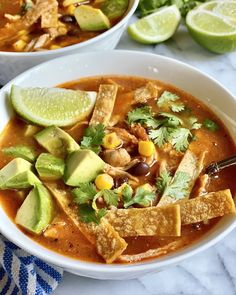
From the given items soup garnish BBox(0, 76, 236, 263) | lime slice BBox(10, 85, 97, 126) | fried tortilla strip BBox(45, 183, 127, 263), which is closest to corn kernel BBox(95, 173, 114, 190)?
soup garnish BBox(0, 76, 236, 263)

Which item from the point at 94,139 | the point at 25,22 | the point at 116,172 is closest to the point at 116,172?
the point at 116,172

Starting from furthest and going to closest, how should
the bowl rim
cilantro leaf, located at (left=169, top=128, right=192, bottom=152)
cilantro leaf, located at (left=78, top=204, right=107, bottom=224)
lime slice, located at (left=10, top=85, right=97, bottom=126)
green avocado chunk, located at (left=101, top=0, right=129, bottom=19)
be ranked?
green avocado chunk, located at (left=101, top=0, right=129, bottom=19) < the bowl rim < lime slice, located at (left=10, top=85, right=97, bottom=126) < cilantro leaf, located at (left=169, top=128, right=192, bottom=152) < cilantro leaf, located at (left=78, top=204, right=107, bottom=224)

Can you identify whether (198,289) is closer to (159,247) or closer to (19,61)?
(159,247)

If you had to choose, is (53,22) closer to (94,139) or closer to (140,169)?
(94,139)

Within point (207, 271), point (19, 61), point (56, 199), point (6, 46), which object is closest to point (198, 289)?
point (207, 271)

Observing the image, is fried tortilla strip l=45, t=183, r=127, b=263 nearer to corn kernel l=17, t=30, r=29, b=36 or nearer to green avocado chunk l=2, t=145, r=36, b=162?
green avocado chunk l=2, t=145, r=36, b=162

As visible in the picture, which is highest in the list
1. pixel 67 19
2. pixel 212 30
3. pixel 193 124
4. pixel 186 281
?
Result: pixel 67 19
